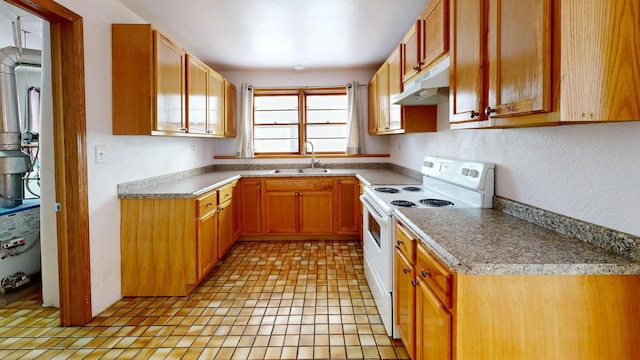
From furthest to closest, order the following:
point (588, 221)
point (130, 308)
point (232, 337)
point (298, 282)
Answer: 1. point (298, 282)
2. point (130, 308)
3. point (232, 337)
4. point (588, 221)

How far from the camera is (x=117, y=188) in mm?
2828

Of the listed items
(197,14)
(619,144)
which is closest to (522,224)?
(619,144)

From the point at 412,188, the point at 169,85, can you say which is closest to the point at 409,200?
the point at 412,188

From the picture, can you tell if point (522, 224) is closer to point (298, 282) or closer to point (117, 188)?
point (298, 282)

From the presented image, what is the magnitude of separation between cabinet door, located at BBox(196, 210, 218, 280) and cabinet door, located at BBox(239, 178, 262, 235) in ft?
3.62

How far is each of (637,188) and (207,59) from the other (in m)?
4.48

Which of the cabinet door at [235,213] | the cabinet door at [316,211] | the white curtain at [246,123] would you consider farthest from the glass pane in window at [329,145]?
the cabinet door at [235,213]

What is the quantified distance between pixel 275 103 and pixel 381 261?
355 cm

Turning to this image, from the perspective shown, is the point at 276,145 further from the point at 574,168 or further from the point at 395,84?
the point at 574,168

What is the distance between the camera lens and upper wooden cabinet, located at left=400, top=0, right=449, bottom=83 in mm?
2119

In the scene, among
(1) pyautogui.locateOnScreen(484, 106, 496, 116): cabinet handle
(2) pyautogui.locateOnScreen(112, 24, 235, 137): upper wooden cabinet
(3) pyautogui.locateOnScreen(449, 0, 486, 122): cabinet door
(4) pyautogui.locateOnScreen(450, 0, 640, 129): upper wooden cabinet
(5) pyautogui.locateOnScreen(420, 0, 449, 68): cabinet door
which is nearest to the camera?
(4) pyautogui.locateOnScreen(450, 0, 640, 129): upper wooden cabinet

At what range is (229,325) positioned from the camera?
248 cm

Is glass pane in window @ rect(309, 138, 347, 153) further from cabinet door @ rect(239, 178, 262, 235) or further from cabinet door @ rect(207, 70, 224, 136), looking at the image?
cabinet door @ rect(207, 70, 224, 136)

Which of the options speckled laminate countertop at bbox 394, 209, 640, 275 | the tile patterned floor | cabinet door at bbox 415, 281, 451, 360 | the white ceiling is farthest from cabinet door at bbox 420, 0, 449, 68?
the tile patterned floor
